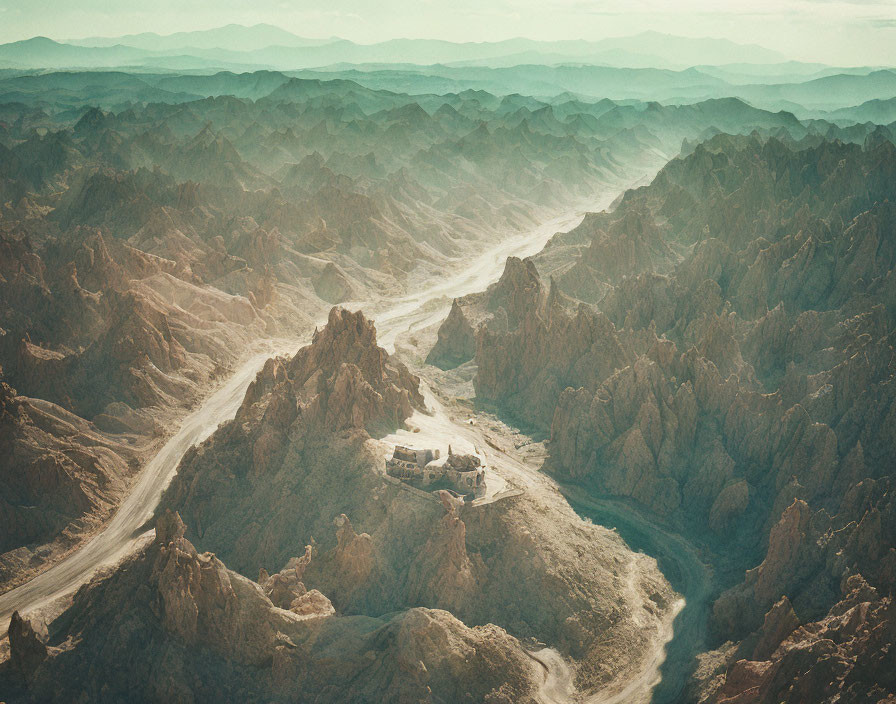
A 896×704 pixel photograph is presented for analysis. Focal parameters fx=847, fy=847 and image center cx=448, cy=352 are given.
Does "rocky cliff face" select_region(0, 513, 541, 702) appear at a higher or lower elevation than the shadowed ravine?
higher

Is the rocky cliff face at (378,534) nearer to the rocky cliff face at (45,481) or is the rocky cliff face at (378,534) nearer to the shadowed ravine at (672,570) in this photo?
the shadowed ravine at (672,570)

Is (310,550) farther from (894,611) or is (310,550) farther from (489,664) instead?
(894,611)

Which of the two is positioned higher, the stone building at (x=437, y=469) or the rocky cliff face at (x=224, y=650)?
the stone building at (x=437, y=469)

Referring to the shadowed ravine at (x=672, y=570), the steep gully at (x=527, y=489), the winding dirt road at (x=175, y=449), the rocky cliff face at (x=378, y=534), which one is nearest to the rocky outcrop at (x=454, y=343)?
the winding dirt road at (x=175, y=449)

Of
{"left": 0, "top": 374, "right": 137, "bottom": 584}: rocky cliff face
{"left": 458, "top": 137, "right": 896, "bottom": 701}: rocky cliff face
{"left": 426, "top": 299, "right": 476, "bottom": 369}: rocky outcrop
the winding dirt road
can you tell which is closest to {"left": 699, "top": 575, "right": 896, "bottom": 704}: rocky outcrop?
{"left": 458, "top": 137, "right": 896, "bottom": 701}: rocky cliff face

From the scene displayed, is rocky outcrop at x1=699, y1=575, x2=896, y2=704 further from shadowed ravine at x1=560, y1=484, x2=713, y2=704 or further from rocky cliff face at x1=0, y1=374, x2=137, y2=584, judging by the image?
rocky cliff face at x1=0, y1=374, x2=137, y2=584

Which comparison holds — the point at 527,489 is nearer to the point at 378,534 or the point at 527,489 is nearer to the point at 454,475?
the point at 454,475

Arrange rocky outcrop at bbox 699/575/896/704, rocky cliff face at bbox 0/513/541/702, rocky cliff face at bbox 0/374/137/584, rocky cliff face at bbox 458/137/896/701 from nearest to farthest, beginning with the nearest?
1. rocky outcrop at bbox 699/575/896/704
2. rocky cliff face at bbox 0/513/541/702
3. rocky cliff face at bbox 458/137/896/701
4. rocky cliff face at bbox 0/374/137/584
